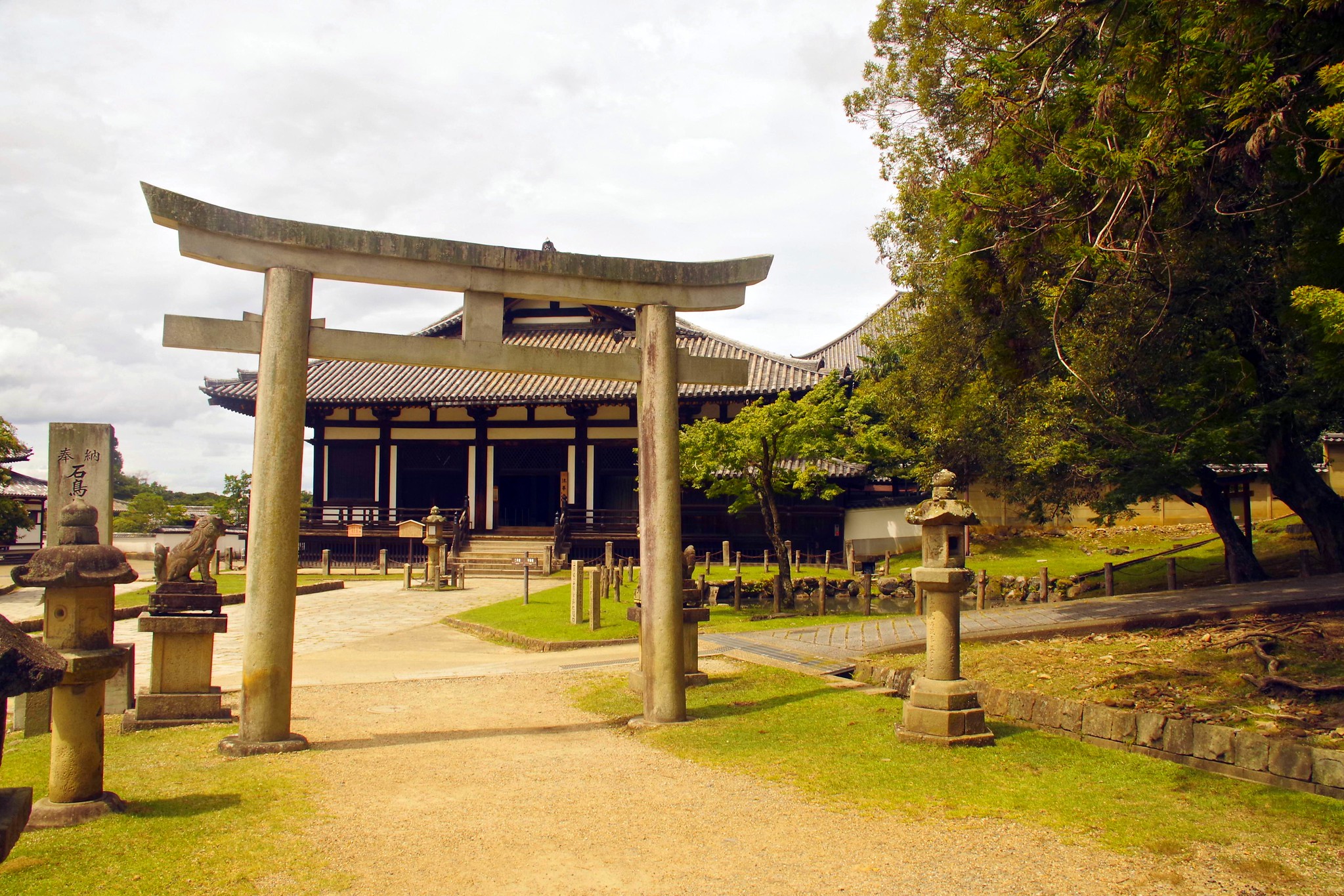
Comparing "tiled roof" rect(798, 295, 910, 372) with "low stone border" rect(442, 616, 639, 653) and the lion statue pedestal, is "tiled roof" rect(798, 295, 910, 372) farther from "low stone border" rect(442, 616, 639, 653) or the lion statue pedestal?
the lion statue pedestal

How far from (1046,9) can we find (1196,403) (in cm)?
665

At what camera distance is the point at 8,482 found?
25.2 meters

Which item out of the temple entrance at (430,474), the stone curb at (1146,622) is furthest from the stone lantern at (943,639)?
the temple entrance at (430,474)

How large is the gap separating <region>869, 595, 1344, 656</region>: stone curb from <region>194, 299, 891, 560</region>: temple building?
15164 millimetres

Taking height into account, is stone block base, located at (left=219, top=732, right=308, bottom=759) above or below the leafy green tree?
below

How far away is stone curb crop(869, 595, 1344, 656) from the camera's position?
34.4ft

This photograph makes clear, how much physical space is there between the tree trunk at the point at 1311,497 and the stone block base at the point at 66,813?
596 inches

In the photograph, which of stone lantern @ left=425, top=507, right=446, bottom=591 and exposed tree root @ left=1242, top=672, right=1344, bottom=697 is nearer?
exposed tree root @ left=1242, top=672, right=1344, bottom=697

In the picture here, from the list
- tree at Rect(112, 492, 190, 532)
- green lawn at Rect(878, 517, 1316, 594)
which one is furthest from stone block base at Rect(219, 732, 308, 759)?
tree at Rect(112, 492, 190, 532)

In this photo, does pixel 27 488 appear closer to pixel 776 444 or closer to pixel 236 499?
pixel 236 499

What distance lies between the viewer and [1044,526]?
1105 inches

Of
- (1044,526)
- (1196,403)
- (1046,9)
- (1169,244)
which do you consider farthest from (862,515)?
(1046,9)

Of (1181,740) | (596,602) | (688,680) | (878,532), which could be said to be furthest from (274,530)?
(878,532)

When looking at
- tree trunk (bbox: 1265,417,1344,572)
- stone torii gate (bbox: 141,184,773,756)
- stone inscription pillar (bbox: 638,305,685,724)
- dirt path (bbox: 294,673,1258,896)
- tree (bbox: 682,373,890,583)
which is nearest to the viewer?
dirt path (bbox: 294,673,1258,896)
